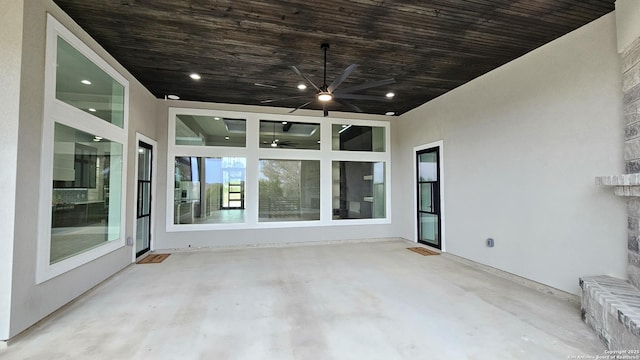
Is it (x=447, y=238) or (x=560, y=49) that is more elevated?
(x=560, y=49)

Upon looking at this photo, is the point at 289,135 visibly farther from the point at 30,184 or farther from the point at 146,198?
the point at 30,184

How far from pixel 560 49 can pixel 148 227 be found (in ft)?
24.3

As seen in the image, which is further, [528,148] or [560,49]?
[528,148]

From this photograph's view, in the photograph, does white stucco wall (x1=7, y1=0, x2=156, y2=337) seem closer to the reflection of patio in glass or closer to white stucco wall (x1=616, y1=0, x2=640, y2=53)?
the reflection of patio in glass

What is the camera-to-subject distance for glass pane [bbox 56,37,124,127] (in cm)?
318

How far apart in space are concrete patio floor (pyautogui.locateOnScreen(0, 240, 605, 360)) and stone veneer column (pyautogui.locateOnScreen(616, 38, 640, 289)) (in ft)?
2.61

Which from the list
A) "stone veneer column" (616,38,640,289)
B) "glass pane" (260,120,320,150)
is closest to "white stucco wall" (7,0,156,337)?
"glass pane" (260,120,320,150)

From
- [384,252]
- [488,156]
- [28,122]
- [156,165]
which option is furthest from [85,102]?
[488,156]

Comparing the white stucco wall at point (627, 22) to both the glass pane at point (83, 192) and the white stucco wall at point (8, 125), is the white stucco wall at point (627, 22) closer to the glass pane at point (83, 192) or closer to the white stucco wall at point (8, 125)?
the white stucco wall at point (8, 125)

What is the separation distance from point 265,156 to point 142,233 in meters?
2.93

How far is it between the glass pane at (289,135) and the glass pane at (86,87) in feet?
9.47

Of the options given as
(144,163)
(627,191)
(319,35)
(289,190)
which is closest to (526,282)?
(627,191)

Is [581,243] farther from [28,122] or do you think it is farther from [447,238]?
[28,122]

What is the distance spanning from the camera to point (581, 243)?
3375mm
